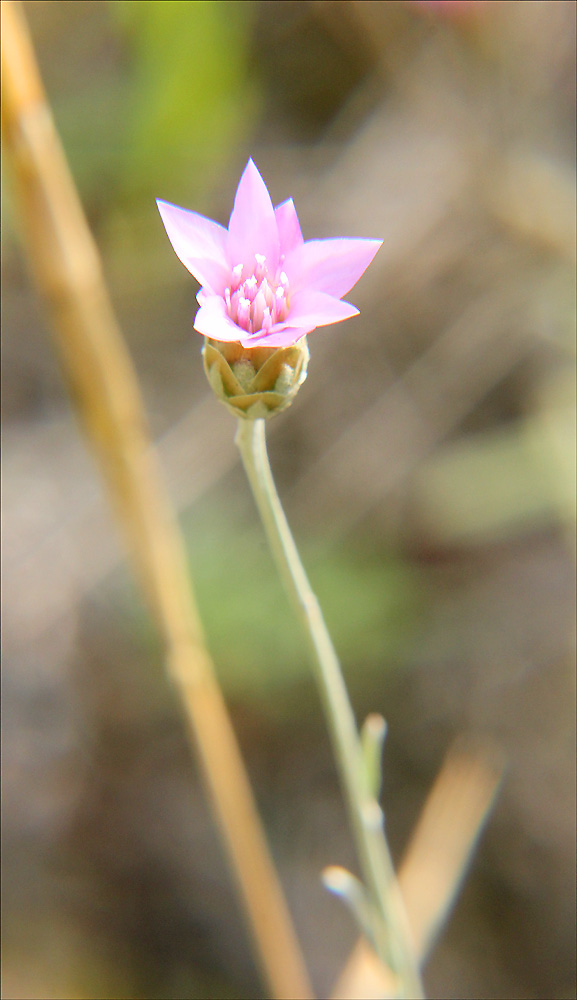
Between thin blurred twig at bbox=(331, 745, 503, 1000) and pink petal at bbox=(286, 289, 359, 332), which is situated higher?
pink petal at bbox=(286, 289, 359, 332)

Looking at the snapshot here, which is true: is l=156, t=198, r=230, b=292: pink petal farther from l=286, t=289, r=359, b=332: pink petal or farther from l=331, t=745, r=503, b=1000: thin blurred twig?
l=331, t=745, r=503, b=1000: thin blurred twig

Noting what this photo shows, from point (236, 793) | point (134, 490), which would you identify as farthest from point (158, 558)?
point (236, 793)

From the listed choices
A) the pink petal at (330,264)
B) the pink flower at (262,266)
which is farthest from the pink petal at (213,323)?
the pink petal at (330,264)

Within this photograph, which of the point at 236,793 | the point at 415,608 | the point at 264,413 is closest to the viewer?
the point at 264,413

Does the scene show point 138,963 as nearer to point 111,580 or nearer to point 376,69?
point 111,580

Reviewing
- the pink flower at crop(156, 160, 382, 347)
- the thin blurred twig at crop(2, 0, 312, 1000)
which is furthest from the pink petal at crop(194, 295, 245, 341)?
the thin blurred twig at crop(2, 0, 312, 1000)

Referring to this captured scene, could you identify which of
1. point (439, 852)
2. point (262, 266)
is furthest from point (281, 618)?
point (262, 266)

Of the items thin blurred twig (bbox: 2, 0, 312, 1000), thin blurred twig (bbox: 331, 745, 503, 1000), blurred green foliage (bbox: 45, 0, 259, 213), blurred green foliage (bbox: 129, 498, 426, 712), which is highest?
blurred green foliage (bbox: 45, 0, 259, 213)
